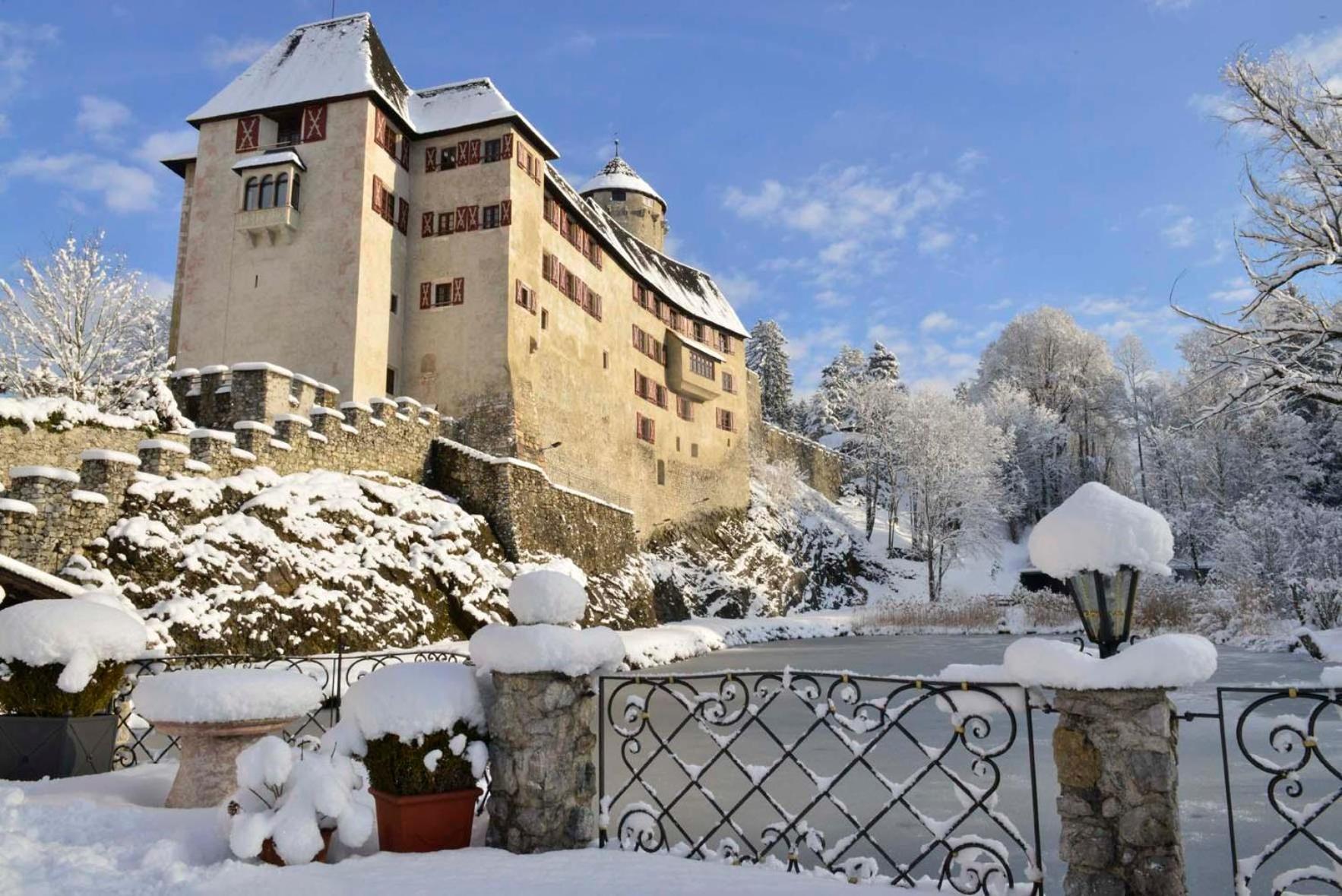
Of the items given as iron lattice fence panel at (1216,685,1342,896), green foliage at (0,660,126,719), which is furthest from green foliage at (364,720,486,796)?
iron lattice fence panel at (1216,685,1342,896)

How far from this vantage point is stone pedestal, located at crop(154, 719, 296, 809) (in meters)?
5.84

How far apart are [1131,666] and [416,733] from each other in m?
3.77

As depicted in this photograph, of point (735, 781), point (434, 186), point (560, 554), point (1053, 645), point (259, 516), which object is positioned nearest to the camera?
point (1053, 645)

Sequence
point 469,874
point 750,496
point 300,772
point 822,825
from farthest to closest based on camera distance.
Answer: point 750,496
point 822,825
point 300,772
point 469,874

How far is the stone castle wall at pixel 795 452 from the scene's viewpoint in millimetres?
50469

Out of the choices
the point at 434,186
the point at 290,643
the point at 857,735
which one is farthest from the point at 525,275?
the point at 857,735

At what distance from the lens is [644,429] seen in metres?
37.3

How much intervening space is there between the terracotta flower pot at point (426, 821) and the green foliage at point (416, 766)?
1.9 inches

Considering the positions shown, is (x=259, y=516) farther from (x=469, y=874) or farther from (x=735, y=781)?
(x=469, y=874)

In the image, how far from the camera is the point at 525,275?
88.6 feet

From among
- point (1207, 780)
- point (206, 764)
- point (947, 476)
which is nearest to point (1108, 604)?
point (206, 764)

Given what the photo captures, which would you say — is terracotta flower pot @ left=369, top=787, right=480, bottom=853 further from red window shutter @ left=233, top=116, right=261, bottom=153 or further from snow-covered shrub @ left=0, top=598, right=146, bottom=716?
red window shutter @ left=233, top=116, right=261, bottom=153

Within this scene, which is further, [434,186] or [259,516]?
[434,186]

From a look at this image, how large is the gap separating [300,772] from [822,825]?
4.18 m
